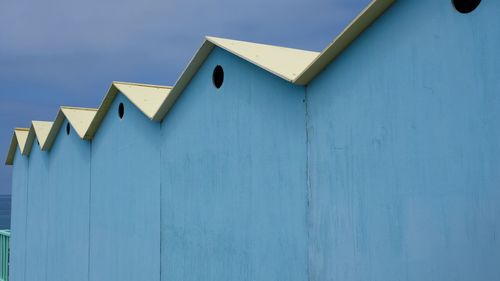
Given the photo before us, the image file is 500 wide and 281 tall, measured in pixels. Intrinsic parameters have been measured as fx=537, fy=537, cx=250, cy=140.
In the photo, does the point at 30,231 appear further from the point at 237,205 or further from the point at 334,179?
the point at 334,179

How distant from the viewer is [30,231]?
986 cm

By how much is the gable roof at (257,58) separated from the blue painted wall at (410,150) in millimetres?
424

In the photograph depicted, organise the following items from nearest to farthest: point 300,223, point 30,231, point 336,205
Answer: point 336,205 → point 300,223 → point 30,231

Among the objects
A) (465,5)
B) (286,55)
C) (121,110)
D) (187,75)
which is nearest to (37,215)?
(121,110)

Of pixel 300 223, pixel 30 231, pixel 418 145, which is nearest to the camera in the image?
pixel 418 145

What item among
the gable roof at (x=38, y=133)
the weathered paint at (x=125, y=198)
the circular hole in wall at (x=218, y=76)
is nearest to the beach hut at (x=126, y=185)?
the weathered paint at (x=125, y=198)

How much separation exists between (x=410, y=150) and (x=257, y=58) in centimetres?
162

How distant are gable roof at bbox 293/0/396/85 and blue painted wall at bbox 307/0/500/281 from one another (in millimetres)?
52

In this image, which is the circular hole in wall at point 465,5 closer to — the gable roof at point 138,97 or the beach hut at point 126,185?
the gable roof at point 138,97

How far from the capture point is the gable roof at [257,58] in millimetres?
3961

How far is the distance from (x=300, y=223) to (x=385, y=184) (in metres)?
0.81

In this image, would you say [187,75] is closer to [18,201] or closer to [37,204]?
[37,204]

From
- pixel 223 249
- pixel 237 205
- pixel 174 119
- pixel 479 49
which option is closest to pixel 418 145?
pixel 479 49

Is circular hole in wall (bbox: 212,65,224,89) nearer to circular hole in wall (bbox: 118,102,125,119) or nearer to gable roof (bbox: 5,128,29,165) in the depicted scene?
circular hole in wall (bbox: 118,102,125,119)
